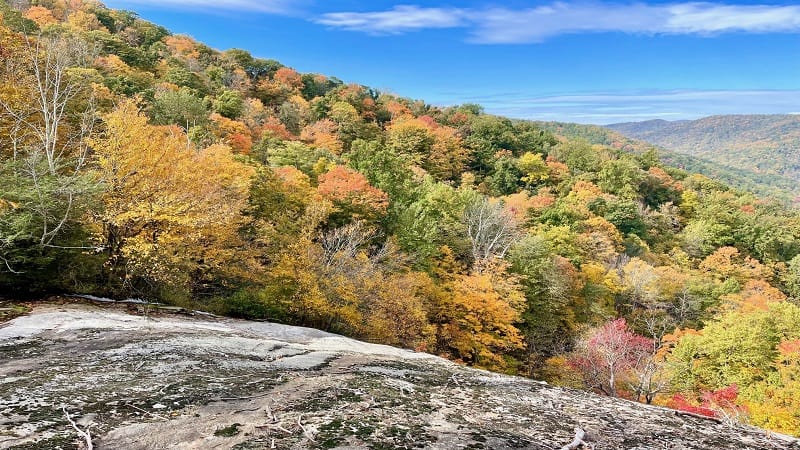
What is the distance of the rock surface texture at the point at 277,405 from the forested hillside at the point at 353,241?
1753 millimetres

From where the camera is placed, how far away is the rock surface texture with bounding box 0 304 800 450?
4238 mm

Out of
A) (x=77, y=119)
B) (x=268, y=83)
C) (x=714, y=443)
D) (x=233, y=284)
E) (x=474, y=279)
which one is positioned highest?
(x=268, y=83)

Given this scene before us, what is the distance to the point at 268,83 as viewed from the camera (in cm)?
7456

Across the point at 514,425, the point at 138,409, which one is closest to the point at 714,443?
the point at 514,425

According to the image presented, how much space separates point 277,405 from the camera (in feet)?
16.6

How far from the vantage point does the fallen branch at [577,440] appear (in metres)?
4.39

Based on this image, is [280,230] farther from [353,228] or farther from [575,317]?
[575,317]

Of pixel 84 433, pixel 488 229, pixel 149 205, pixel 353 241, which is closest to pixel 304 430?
pixel 84 433

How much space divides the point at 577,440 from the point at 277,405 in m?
3.21

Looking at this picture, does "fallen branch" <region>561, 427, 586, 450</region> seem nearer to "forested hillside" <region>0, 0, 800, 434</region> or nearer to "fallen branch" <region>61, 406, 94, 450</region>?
"forested hillside" <region>0, 0, 800, 434</region>

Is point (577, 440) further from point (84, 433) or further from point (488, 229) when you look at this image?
point (488, 229)

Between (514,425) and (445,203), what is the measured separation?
3161cm

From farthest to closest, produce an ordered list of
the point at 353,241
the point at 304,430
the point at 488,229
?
1. the point at 488,229
2. the point at 353,241
3. the point at 304,430

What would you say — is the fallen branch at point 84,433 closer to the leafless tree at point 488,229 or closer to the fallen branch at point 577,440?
the fallen branch at point 577,440
